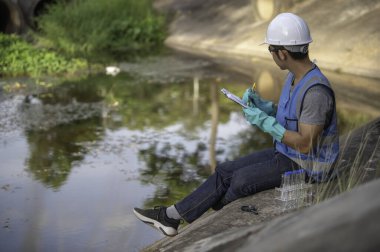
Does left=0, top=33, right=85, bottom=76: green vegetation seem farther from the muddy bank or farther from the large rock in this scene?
the large rock

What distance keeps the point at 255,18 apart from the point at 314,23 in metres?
2.77

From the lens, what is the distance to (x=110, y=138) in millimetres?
7812

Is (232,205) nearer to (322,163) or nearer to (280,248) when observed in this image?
(322,163)

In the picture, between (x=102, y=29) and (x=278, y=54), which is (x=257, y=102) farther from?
(x=102, y=29)

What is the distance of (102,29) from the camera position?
16.4m

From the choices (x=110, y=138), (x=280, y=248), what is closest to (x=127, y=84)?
(x=110, y=138)

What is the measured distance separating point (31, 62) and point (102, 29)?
4099 mm

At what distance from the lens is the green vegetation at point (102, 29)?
1506 centimetres

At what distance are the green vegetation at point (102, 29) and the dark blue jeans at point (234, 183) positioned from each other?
1013 cm

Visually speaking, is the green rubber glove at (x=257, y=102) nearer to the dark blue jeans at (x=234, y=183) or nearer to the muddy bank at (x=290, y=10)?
the dark blue jeans at (x=234, y=183)

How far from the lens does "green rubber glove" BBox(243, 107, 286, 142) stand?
3.99 metres

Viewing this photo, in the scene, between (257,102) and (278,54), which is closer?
(278,54)

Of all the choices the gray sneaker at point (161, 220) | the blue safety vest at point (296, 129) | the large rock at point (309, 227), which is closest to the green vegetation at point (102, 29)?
the gray sneaker at point (161, 220)

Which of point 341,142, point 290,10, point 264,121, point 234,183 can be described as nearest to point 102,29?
point 290,10
